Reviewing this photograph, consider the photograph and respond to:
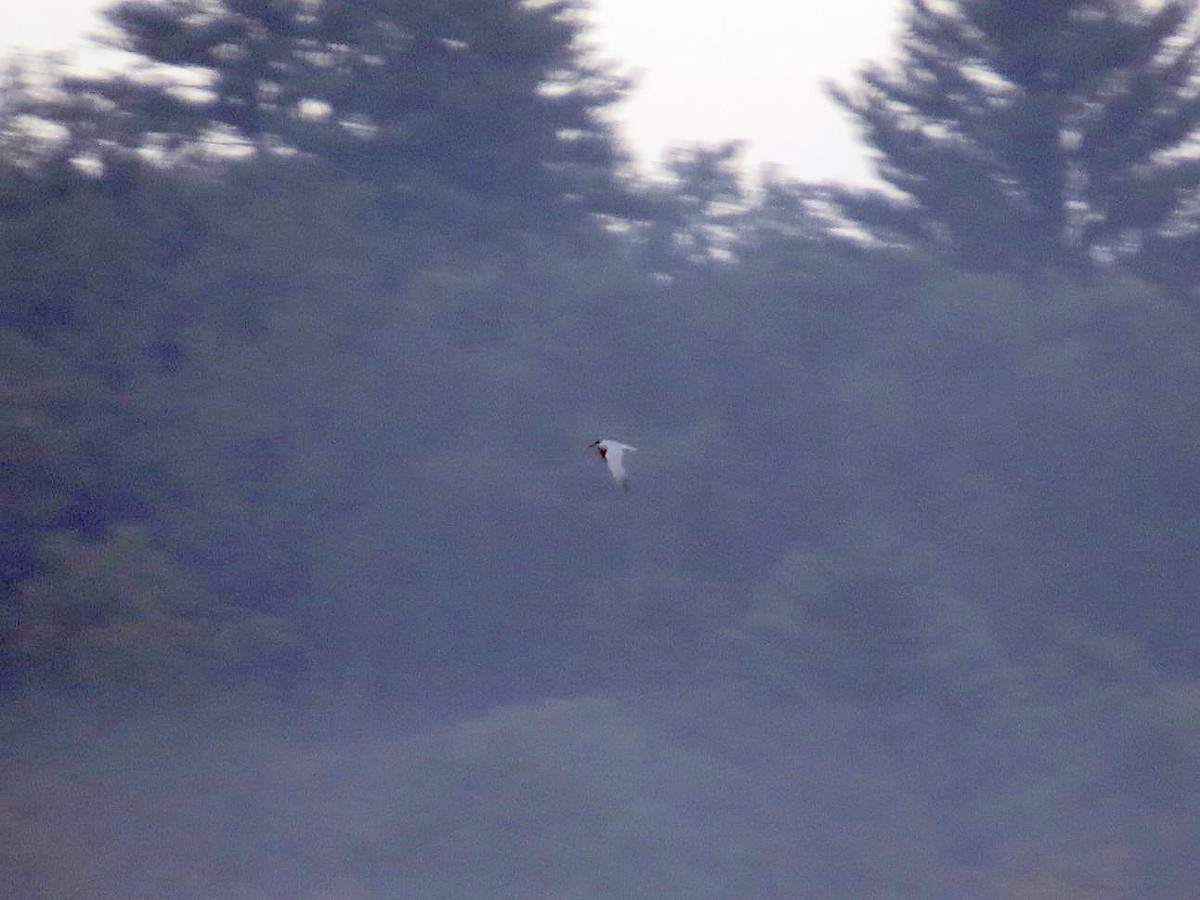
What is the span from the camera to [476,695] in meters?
11.4

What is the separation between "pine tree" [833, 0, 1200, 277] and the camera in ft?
45.5

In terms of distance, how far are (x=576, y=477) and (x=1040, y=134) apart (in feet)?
17.5

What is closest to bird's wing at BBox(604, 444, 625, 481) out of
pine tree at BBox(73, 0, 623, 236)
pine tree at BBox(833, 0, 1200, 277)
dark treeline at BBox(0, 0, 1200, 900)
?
dark treeline at BBox(0, 0, 1200, 900)

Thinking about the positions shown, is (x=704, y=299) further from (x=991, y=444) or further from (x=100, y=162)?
(x=100, y=162)

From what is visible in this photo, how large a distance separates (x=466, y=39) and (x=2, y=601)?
20.7 feet

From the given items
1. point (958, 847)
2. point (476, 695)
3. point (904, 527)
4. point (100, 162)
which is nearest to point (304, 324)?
point (100, 162)

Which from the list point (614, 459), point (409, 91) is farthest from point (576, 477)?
point (614, 459)

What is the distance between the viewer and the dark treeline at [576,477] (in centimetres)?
882

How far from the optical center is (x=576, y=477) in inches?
471

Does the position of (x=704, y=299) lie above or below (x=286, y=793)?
above

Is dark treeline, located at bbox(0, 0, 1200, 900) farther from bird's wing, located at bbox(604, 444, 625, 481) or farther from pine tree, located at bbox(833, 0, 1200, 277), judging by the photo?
bird's wing, located at bbox(604, 444, 625, 481)

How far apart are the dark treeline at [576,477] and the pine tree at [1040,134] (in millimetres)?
38

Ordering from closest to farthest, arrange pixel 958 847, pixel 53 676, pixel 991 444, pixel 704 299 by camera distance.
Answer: pixel 958 847, pixel 53 676, pixel 991 444, pixel 704 299

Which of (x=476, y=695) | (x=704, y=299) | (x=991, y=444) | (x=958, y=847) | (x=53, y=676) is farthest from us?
(x=704, y=299)
